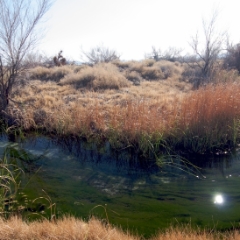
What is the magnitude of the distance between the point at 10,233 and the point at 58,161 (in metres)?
2.67

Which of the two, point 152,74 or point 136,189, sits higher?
point 152,74

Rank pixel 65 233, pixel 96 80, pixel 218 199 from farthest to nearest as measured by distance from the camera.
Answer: pixel 96 80
pixel 218 199
pixel 65 233

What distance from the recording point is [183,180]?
4.54 metres

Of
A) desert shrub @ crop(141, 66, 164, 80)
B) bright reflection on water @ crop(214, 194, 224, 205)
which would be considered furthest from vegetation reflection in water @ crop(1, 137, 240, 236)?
desert shrub @ crop(141, 66, 164, 80)

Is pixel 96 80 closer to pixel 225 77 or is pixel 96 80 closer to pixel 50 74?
pixel 50 74

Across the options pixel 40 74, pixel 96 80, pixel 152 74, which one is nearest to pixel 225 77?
pixel 96 80

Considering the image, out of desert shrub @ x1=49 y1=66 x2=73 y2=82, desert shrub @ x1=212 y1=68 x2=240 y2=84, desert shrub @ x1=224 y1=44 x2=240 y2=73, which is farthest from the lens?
desert shrub @ x1=224 y1=44 x2=240 y2=73

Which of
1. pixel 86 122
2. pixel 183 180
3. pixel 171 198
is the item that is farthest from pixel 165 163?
pixel 86 122

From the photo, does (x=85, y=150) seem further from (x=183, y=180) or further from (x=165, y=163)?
(x=183, y=180)

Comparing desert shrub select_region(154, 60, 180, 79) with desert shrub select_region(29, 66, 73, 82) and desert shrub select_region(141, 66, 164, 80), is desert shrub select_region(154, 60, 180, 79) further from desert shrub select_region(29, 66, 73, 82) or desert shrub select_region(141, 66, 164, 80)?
desert shrub select_region(29, 66, 73, 82)

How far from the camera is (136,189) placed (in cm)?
425

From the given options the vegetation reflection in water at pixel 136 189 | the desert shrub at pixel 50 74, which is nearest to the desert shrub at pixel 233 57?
the desert shrub at pixel 50 74

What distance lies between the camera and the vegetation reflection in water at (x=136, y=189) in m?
3.53

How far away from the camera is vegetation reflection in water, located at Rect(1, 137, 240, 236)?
353cm
